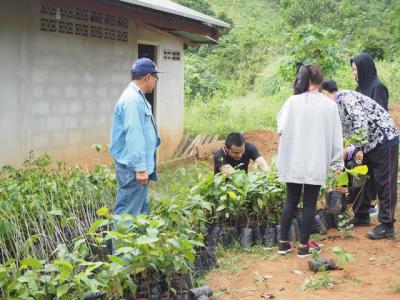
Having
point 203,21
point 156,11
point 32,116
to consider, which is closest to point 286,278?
point 32,116

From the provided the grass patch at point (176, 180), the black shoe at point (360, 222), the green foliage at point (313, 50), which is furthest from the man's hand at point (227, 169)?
the green foliage at point (313, 50)

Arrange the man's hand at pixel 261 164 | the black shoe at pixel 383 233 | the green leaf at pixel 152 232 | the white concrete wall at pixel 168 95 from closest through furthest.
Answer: the green leaf at pixel 152 232 → the black shoe at pixel 383 233 → the man's hand at pixel 261 164 → the white concrete wall at pixel 168 95

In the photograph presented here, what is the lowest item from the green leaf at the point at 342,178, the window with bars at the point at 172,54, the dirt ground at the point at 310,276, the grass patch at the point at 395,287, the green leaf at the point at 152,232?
the dirt ground at the point at 310,276

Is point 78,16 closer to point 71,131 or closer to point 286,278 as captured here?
point 71,131

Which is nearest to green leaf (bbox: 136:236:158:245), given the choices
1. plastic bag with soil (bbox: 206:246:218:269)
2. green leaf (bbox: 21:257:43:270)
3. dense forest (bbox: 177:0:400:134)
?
green leaf (bbox: 21:257:43:270)

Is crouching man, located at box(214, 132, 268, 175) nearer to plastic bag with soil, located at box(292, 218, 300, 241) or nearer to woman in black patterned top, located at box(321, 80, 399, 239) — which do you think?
plastic bag with soil, located at box(292, 218, 300, 241)

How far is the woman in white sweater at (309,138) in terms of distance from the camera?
453 cm

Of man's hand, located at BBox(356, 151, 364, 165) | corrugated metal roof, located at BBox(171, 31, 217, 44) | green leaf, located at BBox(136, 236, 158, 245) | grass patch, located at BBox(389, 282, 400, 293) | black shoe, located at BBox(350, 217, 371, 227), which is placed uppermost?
corrugated metal roof, located at BBox(171, 31, 217, 44)

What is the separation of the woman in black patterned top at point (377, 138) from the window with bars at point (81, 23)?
4021mm

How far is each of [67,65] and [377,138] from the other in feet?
15.0

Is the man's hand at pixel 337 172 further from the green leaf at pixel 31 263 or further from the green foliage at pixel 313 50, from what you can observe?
the green foliage at pixel 313 50

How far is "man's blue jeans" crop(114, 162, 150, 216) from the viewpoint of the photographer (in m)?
4.41

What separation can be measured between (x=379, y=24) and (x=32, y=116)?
21477 mm

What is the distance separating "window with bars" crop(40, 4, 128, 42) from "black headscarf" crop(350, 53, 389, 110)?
4.03 metres
